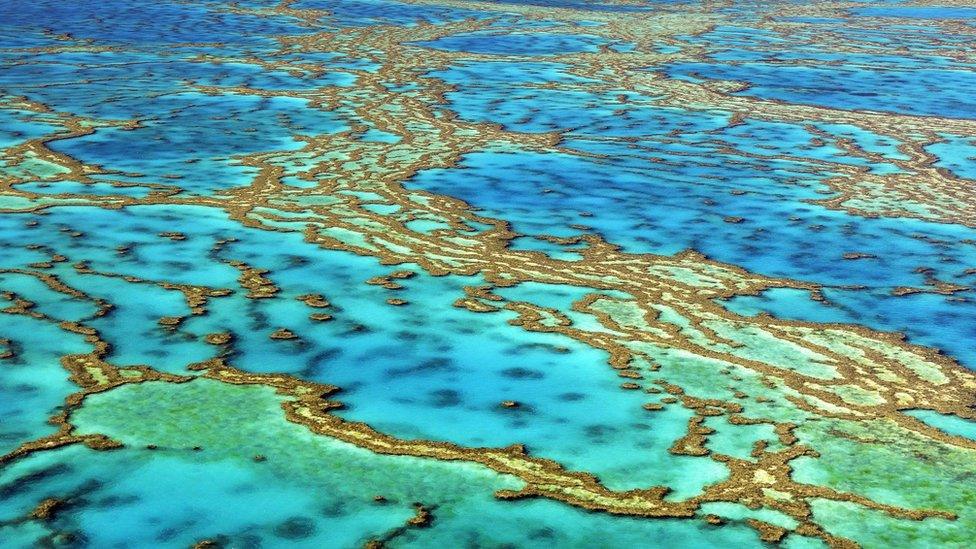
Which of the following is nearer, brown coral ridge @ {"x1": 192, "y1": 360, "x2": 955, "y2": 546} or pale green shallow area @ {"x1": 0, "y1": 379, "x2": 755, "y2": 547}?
pale green shallow area @ {"x1": 0, "y1": 379, "x2": 755, "y2": 547}

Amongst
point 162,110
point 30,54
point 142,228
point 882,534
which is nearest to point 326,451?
point 882,534

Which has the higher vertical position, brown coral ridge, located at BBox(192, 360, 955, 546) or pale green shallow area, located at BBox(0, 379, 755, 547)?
pale green shallow area, located at BBox(0, 379, 755, 547)

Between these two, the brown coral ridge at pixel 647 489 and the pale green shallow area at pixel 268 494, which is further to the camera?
the brown coral ridge at pixel 647 489

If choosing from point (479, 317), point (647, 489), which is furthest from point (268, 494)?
point (479, 317)

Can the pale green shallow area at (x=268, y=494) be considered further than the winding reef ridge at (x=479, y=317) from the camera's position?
No

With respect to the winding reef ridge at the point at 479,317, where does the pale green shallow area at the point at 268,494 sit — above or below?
above

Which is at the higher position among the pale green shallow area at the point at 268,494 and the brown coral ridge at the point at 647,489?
the pale green shallow area at the point at 268,494

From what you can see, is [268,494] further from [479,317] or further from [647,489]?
[479,317]

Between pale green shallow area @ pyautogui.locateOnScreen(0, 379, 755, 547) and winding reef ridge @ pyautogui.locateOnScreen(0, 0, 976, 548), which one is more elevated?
pale green shallow area @ pyautogui.locateOnScreen(0, 379, 755, 547)
